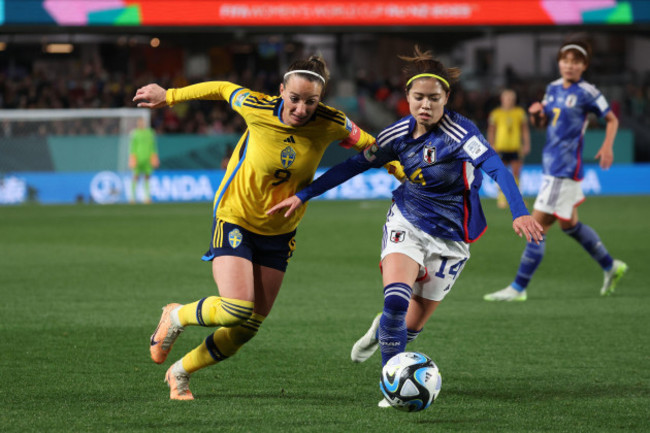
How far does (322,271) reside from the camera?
10.8m

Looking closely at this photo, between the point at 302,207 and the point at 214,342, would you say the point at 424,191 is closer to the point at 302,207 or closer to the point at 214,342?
the point at 302,207

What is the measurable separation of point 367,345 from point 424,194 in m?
1.07

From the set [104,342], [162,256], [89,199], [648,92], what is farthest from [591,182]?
[104,342]

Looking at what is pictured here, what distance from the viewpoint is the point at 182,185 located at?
24.1 metres

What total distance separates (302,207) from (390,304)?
2.49 feet

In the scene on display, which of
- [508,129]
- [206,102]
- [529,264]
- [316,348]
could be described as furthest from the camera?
[206,102]

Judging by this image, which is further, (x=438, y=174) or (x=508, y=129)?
(x=508, y=129)

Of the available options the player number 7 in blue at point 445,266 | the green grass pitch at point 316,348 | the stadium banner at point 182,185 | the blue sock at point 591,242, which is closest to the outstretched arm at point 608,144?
the blue sock at point 591,242

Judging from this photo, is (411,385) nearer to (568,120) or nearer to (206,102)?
(568,120)

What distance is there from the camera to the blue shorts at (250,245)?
507 cm

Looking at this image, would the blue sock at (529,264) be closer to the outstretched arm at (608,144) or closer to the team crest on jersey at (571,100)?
the outstretched arm at (608,144)

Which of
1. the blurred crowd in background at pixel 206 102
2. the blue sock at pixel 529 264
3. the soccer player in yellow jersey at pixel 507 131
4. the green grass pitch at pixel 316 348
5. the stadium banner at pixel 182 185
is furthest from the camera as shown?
the blurred crowd in background at pixel 206 102

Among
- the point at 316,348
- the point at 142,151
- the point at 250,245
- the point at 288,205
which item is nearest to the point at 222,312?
the point at 250,245

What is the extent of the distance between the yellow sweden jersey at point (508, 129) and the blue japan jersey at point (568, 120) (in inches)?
453
